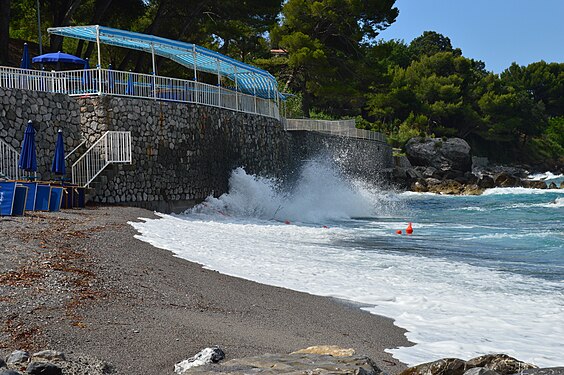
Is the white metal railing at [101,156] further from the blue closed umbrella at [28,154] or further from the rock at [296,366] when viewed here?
the rock at [296,366]

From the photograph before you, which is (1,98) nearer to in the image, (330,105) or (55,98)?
(55,98)

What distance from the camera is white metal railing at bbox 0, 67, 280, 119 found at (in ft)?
65.7

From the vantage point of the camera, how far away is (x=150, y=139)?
22.0 metres

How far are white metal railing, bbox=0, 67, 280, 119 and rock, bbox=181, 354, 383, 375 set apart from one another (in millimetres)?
16545

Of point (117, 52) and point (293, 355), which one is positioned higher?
point (117, 52)

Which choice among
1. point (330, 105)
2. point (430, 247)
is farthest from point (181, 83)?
point (330, 105)

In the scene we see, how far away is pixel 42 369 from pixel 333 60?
155 ft

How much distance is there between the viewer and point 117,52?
41.6m

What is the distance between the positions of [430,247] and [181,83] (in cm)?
1172

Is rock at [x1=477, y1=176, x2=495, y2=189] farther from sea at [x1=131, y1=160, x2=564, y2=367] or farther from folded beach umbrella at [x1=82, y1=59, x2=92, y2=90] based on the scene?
folded beach umbrella at [x1=82, y1=59, x2=92, y2=90]

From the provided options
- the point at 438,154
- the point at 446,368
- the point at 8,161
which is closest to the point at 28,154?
the point at 8,161

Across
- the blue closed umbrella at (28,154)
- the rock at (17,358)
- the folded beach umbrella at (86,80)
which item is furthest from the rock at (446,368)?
the folded beach umbrella at (86,80)

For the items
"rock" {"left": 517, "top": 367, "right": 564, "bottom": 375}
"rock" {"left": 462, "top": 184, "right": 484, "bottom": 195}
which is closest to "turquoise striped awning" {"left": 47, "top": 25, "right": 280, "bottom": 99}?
"rock" {"left": 517, "top": 367, "right": 564, "bottom": 375}

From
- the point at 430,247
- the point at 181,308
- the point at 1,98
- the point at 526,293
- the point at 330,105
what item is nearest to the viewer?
the point at 181,308
